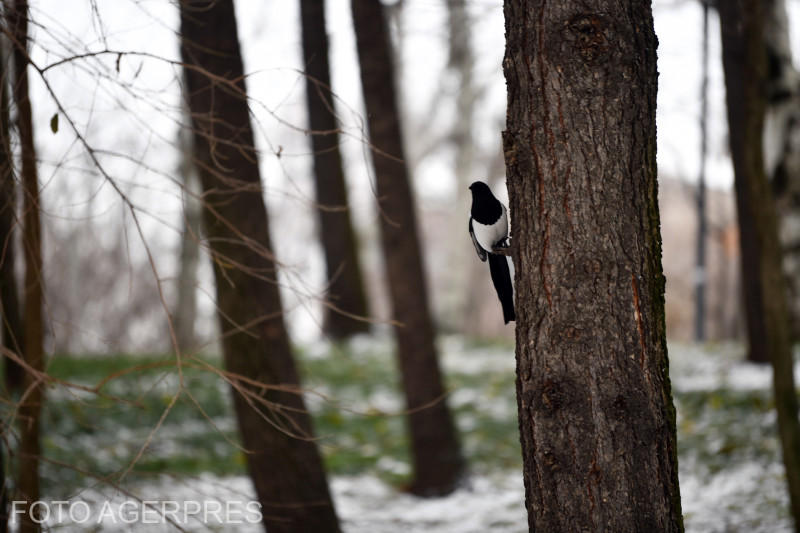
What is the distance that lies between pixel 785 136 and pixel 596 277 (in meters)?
6.45

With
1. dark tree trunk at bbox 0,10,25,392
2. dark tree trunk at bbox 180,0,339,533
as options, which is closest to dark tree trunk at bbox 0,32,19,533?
dark tree trunk at bbox 0,10,25,392

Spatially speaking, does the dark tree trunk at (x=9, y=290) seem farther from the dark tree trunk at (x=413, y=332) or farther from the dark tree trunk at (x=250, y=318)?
the dark tree trunk at (x=413, y=332)

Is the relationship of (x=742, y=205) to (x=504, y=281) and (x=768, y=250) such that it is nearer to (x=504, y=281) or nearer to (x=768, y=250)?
(x=768, y=250)

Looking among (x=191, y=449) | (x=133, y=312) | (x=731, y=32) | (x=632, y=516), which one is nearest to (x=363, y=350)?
(x=191, y=449)

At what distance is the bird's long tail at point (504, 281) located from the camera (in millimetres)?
2443

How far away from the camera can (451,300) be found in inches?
583

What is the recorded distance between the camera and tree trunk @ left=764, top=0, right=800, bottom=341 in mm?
7320

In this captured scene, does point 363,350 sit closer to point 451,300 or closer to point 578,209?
point 451,300

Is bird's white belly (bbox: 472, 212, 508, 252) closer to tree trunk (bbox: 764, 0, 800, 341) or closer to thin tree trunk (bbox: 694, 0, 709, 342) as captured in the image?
tree trunk (bbox: 764, 0, 800, 341)

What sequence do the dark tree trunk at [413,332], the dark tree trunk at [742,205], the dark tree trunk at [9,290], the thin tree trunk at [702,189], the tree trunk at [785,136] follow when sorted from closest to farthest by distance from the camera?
the dark tree trunk at [9,290] → the dark tree trunk at [742,205] → the dark tree trunk at [413,332] → the tree trunk at [785,136] → the thin tree trunk at [702,189]

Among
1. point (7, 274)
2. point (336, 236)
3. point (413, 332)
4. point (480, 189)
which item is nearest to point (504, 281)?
point (480, 189)

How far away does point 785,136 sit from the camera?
291 inches

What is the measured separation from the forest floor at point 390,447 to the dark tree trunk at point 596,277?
1.89 metres

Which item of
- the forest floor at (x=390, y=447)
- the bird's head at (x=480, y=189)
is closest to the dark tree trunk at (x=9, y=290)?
the forest floor at (x=390, y=447)
